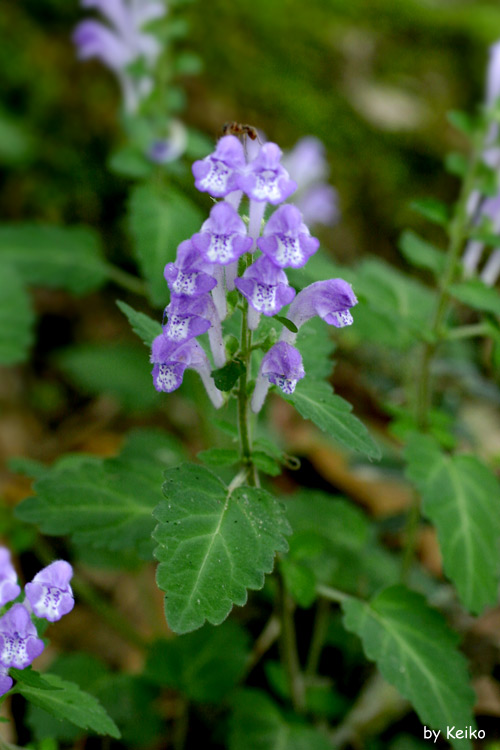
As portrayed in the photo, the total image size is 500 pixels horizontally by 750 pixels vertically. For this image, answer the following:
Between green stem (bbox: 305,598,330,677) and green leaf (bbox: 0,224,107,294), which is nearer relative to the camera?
green stem (bbox: 305,598,330,677)

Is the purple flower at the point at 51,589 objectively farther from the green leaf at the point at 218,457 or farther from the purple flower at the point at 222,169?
the purple flower at the point at 222,169

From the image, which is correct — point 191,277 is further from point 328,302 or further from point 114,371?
point 114,371

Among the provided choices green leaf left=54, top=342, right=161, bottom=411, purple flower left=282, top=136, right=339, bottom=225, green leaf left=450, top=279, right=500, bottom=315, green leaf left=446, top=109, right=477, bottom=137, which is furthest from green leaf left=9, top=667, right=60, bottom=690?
purple flower left=282, top=136, right=339, bottom=225

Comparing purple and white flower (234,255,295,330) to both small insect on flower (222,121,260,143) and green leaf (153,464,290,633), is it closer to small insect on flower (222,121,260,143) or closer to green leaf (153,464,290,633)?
small insect on flower (222,121,260,143)

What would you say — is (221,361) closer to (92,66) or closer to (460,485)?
(460,485)

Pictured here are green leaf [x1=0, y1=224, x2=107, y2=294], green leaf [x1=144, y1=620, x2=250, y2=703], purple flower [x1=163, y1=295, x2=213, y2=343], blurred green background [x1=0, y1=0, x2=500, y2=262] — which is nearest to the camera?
purple flower [x1=163, y1=295, x2=213, y2=343]

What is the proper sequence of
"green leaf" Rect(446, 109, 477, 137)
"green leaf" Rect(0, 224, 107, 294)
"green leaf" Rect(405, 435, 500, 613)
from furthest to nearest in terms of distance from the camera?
"green leaf" Rect(0, 224, 107, 294) → "green leaf" Rect(446, 109, 477, 137) → "green leaf" Rect(405, 435, 500, 613)

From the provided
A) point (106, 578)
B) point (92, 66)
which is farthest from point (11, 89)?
point (106, 578)

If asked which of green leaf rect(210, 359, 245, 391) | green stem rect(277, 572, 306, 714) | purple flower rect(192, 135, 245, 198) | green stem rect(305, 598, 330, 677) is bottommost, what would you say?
green stem rect(305, 598, 330, 677)
